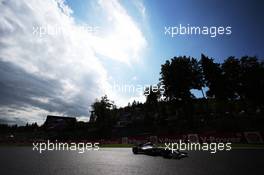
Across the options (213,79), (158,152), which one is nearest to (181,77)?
(213,79)

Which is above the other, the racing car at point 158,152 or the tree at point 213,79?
the tree at point 213,79

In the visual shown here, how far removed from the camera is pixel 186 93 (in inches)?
2170

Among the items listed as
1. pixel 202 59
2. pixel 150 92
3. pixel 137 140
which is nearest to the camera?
pixel 137 140

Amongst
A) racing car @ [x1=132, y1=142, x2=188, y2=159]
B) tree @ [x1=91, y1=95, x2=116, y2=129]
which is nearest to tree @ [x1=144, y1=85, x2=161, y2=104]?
tree @ [x1=91, y1=95, x2=116, y2=129]

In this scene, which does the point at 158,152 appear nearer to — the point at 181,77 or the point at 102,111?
the point at 181,77

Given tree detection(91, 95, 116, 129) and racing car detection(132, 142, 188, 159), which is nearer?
racing car detection(132, 142, 188, 159)

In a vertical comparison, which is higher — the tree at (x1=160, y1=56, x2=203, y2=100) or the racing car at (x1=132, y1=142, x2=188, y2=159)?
the tree at (x1=160, y1=56, x2=203, y2=100)

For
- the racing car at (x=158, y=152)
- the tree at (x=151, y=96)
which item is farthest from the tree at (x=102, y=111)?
the racing car at (x=158, y=152)

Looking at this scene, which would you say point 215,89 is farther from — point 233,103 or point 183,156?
point 183,156

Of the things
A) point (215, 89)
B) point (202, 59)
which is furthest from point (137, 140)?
point (202, 59)

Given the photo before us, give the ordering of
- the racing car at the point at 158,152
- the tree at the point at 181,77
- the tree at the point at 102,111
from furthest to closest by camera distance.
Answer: the tree at the point at 102,111 < the tree at the point at 181,77 < the racing car at the point at 158,152

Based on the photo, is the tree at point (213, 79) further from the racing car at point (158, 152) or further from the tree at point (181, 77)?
the racing car at point (158, 152)

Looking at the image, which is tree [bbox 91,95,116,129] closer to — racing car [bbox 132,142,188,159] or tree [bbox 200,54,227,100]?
tree [bbox 200,54,227,100]

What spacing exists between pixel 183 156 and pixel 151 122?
61153 mm
